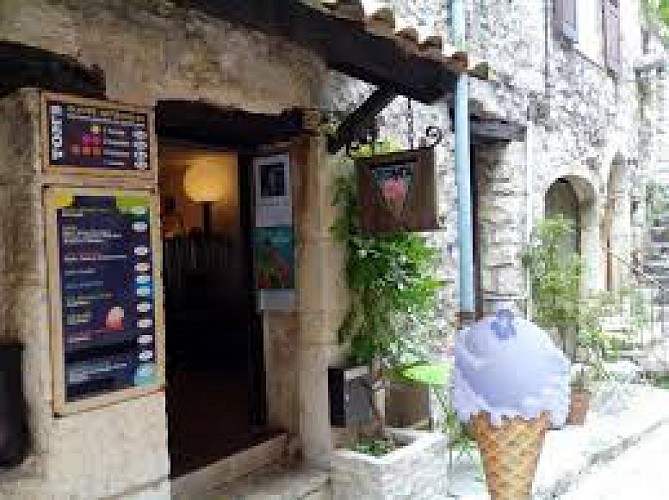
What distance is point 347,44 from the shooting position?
401cm

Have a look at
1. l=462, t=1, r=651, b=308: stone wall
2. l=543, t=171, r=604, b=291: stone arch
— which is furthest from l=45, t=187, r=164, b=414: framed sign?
l=543, t=171, r=604, b=291: stone arch

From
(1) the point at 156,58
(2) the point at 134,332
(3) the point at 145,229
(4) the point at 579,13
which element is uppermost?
(4) the point at 579,13

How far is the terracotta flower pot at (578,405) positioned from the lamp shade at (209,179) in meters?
3.64

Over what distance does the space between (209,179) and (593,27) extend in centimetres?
595

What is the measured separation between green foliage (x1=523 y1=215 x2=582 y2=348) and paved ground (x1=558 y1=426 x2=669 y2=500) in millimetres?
1367

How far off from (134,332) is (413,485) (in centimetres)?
211

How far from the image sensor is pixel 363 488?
14.3ft

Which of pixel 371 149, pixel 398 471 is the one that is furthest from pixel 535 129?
pixel 398 471

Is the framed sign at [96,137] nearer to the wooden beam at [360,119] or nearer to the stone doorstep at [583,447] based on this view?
the wooden beam at [360,119]

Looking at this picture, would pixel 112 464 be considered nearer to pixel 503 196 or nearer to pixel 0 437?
pixel 0 437

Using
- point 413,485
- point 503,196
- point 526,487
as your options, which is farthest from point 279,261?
point 503,196

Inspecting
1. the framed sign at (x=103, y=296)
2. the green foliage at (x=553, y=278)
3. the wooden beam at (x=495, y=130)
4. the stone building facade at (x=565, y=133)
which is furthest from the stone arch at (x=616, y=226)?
the framed sign at (x=103, y=296)

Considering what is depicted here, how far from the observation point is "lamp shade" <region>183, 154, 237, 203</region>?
6.83 m

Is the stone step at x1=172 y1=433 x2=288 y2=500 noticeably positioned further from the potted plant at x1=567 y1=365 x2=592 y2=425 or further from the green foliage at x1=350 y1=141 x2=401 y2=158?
the potted plant at x1=567 y1=365 x2=592 y2=425
